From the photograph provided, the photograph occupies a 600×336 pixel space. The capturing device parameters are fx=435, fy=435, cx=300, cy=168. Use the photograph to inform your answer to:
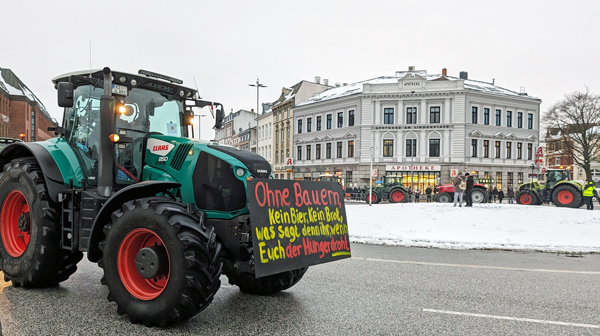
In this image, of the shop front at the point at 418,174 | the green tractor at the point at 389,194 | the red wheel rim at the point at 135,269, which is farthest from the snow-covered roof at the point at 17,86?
the red wheel rim at the point at 135,269

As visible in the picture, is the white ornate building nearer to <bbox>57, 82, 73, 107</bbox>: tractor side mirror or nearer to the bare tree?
the bare tree

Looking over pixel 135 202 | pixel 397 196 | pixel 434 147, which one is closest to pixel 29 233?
pixel 135 202

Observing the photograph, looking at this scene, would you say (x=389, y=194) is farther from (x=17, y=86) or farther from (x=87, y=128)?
(x=17, y=86)

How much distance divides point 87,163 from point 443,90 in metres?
44.0

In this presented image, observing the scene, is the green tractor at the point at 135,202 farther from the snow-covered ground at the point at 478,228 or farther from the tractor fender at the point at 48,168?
the snow-covered ground at the point at 478,228

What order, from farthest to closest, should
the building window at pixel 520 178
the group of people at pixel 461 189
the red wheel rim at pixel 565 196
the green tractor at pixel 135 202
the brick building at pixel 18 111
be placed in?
1. the building window at pixel 520 178
2. the brick building at pixel 18 111
3. the red wheel rim at pixel 565 196
4. the group of people at pixel 461 189
5. the green tractor at pixel 135 202

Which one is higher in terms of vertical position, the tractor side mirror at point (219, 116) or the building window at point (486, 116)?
the building window at point (486, 116)

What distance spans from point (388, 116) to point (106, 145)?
44.0 m

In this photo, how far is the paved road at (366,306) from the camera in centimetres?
409

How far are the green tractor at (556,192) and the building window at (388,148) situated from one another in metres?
20.6

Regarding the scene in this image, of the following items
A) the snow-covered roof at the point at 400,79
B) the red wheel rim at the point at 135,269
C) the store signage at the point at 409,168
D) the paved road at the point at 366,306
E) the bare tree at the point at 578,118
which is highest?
the snow-covered roof at the point at 400,79

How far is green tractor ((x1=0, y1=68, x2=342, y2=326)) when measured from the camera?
13.0 feet

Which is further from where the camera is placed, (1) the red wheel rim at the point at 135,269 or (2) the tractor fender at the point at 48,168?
(2) the tractor fender at the point at 48,168

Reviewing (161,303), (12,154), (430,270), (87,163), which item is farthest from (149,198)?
(430,270)
